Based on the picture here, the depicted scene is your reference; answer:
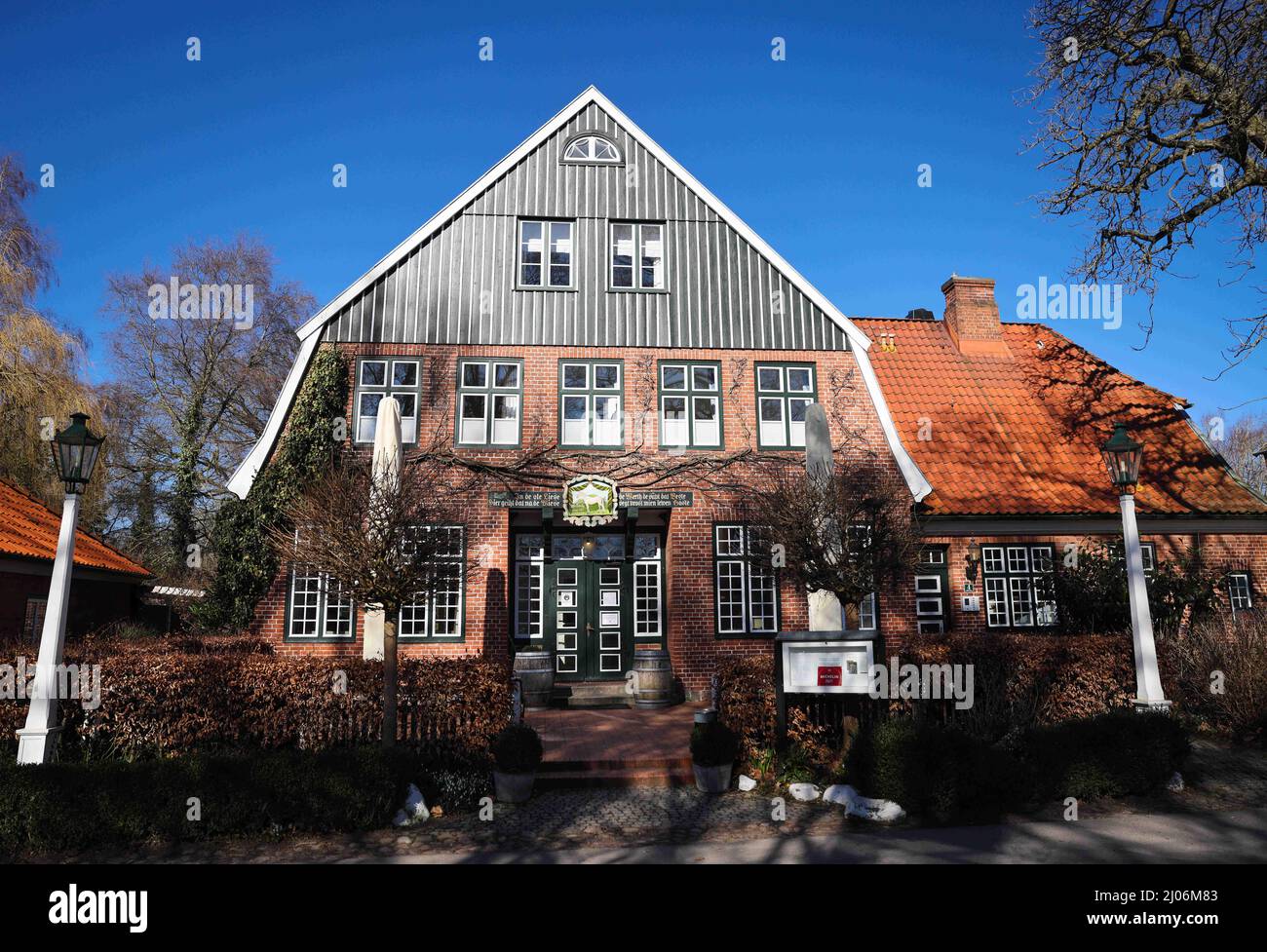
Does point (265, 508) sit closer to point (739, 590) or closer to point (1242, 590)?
point (739, 590)

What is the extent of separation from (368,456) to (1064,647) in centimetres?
1198

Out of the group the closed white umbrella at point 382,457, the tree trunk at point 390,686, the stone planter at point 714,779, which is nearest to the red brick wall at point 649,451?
the closed white umbrella at point 382,457

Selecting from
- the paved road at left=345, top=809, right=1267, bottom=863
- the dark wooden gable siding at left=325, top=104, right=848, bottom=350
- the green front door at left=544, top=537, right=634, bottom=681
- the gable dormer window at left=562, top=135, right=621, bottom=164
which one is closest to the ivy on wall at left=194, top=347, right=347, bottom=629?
the dark wooden gable siding at left=325, top=104, right=848, bottom=350

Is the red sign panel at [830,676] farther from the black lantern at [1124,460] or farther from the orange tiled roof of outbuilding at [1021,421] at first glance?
the orange tiled roof of outbuilding at [1021,421]

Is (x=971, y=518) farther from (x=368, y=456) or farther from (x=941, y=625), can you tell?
(x=368, y=456)

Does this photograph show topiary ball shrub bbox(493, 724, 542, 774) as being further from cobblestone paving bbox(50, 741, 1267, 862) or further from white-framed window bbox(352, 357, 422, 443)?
white-framed window bbox(352, 357, 422, 443)

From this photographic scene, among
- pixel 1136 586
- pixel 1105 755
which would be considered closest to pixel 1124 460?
pixel 1136 586

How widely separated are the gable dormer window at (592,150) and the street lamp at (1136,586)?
11.0 meters

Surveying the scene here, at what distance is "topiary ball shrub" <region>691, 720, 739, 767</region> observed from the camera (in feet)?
30.1

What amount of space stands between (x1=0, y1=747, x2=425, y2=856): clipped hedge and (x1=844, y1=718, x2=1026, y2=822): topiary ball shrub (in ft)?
15.9

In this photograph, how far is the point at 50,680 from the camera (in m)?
8.41

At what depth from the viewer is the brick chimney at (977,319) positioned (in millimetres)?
20531

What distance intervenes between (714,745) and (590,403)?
8260 mm
